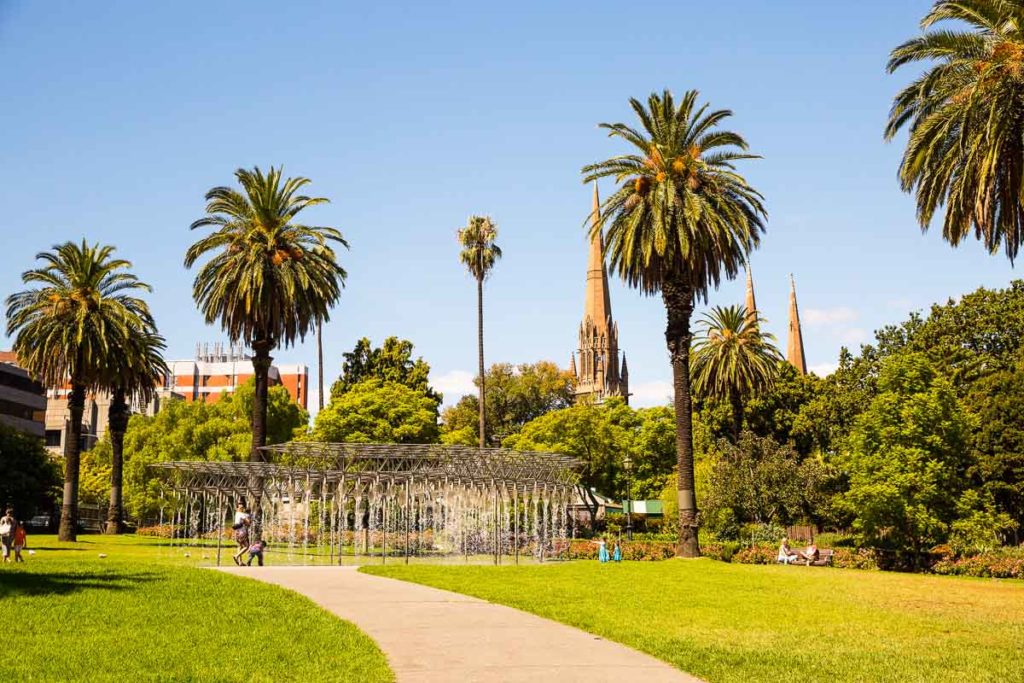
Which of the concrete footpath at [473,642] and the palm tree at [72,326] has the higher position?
the palm tree at [72,326]

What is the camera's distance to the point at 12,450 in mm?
60656

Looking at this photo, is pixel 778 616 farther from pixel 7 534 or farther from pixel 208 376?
pixel 208 376

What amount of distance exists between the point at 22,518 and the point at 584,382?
7644cm

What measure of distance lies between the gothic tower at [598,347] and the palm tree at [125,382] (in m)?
66.2

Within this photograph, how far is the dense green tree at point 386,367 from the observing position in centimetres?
8388

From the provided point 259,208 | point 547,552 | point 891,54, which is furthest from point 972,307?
point 259,208

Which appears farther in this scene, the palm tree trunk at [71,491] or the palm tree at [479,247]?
the palm tree at [479,247]

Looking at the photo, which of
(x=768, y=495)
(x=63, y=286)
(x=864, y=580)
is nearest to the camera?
(x=864, y=580)

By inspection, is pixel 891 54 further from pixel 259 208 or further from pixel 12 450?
pixel 12 450

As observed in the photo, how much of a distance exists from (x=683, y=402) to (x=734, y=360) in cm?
3038

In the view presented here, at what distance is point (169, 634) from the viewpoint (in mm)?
15172

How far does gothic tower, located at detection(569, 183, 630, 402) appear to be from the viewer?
414 ft

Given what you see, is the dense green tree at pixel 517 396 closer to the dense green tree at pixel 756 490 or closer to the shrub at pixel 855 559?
the dense green tree at pixel 756 490

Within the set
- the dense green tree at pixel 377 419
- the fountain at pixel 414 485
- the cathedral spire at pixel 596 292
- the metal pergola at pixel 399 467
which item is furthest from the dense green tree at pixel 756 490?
the cathedral spire at pixel 596 292
